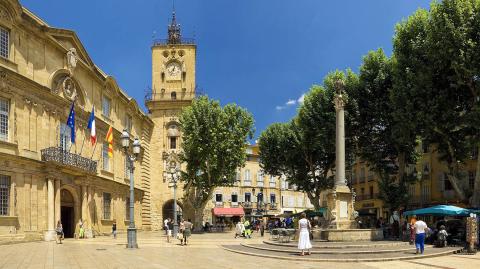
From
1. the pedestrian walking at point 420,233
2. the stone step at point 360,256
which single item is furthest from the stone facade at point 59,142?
the pedestrian walking at point 420,233

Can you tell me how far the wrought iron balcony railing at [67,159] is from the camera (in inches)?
1171

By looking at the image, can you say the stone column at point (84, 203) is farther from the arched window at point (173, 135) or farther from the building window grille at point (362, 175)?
the building window grille at point (362, 175)

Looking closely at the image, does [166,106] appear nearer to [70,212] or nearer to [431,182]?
[70,212]

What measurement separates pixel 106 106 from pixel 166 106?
15084 millimetres

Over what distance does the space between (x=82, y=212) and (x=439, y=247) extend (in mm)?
23967

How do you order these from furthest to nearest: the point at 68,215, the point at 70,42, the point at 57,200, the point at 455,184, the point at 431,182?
1. the point at 431,182
2. the point at 68,215
3. the point at 70,42
4. the point at 57,200
5. the point at 455,184

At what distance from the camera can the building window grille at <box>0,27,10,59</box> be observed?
87.8 feet

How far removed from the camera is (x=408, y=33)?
2814 cm

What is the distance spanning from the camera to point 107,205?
40719 millimetres

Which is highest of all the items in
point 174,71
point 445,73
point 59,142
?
point 174,71

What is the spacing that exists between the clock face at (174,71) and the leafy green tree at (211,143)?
41.7 ft

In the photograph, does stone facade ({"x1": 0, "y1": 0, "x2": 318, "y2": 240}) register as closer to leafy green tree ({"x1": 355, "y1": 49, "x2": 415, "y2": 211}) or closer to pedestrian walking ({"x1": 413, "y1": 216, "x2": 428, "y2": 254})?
leafy green tree ({"x1": 355, "y1": 49, "x2": 415, "y2": 211})

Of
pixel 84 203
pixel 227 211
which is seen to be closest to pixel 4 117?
pixel 84 203

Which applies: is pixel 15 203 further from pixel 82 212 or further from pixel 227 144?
pixel 227 144
